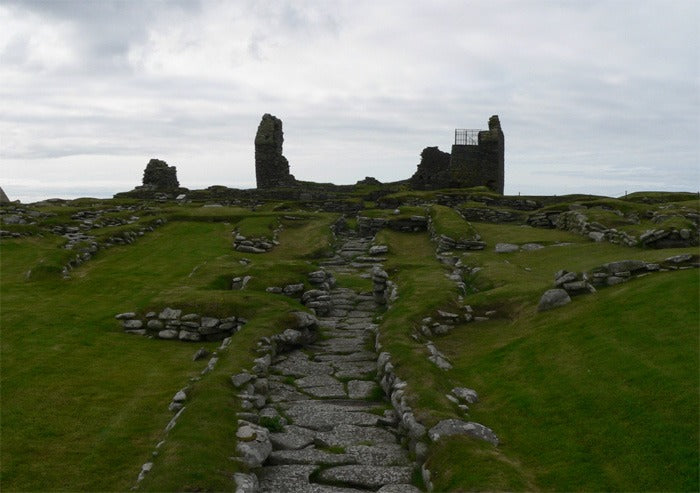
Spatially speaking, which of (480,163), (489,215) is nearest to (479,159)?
(480,163)

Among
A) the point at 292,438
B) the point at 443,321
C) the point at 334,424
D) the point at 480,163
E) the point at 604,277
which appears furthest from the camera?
the point at 480,163

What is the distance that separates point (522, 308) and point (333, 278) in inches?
448

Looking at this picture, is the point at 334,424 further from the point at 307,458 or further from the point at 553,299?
the point at 553,299

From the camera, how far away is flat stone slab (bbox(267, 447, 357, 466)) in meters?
11.0

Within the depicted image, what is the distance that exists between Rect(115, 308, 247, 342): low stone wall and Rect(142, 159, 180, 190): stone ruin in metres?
58.5

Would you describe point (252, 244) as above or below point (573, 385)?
above

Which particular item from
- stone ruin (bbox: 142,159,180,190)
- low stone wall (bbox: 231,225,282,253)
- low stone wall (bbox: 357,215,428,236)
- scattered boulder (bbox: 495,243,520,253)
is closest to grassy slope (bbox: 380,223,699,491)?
scattered boulder (bbox: 495,243,520,253)

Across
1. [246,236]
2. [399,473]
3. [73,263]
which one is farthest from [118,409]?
[246,236]

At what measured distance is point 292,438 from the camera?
11.9 metres

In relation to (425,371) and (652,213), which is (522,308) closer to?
(425,371)

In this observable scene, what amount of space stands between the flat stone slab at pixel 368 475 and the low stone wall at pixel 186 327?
31.9 ft

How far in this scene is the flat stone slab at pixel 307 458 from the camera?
1096cm

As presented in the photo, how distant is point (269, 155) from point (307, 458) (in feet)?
216

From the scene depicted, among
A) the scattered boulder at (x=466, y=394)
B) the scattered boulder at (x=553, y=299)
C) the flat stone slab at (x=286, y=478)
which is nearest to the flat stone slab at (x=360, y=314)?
the scattered boulder at (x=553, y=299)
